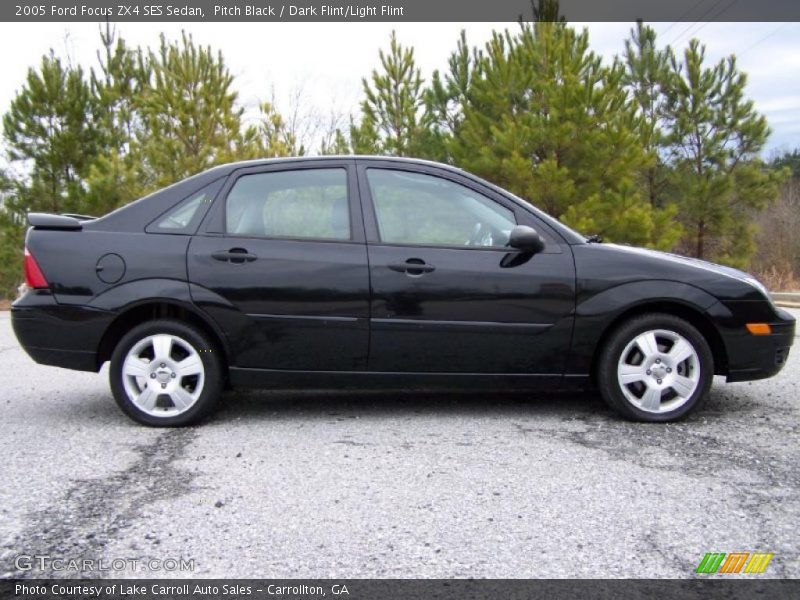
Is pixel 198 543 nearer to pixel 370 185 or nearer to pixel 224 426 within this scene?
pixel 224 426

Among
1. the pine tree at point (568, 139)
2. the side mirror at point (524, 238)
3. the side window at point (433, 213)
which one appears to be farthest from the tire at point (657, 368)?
the pine tree at point (568, 139)

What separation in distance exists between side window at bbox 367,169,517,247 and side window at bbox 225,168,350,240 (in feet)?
0.76

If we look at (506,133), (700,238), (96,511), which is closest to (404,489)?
(96,511)

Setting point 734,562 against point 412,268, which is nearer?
point 734,562

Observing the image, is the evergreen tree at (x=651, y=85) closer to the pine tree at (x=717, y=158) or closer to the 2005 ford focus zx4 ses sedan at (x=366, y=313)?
the pine tree at (x=717, y=158)

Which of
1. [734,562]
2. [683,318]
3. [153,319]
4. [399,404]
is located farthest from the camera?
[399,404]

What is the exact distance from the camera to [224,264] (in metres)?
4.36

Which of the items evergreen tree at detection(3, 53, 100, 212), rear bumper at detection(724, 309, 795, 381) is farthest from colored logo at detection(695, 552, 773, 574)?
evergreen tree at detection(3, 53, 100, 212)

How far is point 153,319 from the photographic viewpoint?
4.39 m

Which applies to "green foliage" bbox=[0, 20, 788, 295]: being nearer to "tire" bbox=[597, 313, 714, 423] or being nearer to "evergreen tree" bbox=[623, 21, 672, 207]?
"evergreen tree" bbox=[623, 21, 672, 207]

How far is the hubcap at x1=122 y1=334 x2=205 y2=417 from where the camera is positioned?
14.1 feet

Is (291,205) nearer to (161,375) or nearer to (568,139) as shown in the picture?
(161,375)

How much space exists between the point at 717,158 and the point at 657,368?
672 inches

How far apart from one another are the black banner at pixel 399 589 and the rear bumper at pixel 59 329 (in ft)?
6.85
